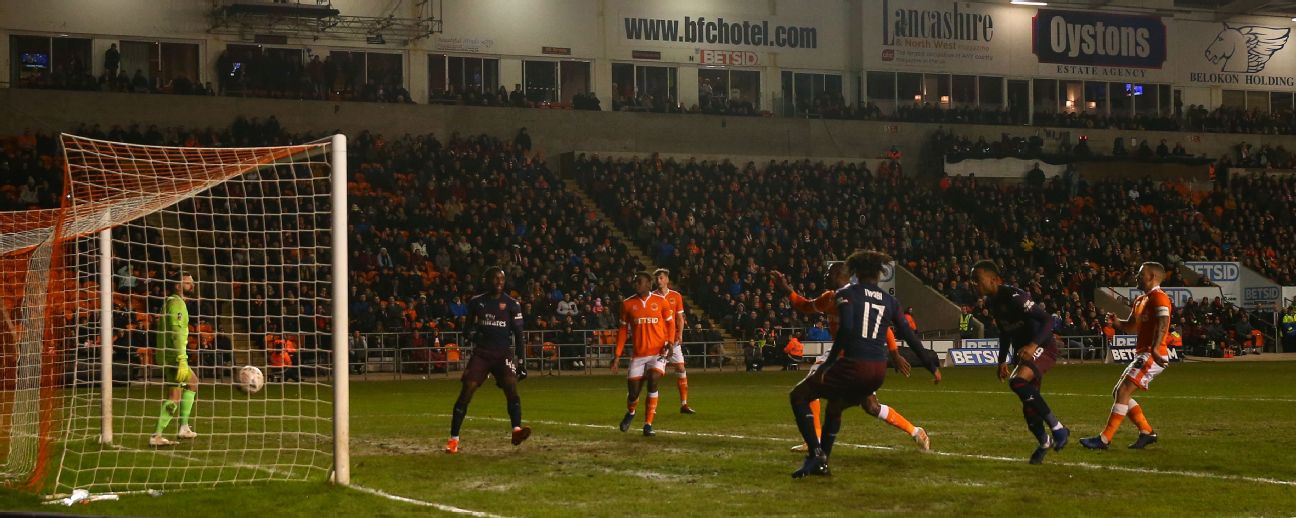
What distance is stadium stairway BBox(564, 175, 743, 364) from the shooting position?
3556cm

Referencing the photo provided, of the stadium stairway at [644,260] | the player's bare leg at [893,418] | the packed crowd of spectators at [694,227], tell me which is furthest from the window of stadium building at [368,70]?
the player's bare leg at [893,418]

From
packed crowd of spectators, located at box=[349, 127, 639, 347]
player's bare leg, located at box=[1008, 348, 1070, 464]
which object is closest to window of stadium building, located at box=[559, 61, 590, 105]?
packed crowd of spectators, located at box=[349, 127, 639, 347]

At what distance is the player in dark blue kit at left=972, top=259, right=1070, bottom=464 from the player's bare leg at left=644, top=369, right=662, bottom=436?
471 centimetres

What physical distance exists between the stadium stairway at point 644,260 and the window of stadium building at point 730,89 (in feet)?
24.0

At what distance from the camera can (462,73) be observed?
150 feet

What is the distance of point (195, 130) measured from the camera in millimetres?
38281

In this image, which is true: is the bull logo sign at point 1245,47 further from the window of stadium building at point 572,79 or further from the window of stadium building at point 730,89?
the window of stadium building at point 572,79

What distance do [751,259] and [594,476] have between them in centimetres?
2617

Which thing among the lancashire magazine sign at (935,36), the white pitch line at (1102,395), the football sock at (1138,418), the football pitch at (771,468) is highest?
the lancashire magazine sign at (935,36)

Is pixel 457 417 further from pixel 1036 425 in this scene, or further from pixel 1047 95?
pixel 1047 95

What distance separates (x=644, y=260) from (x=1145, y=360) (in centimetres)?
2567

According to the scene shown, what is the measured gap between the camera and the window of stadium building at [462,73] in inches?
1781

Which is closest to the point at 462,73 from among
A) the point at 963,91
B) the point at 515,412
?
the point at 963,91

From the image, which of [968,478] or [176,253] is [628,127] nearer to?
[176,253]
